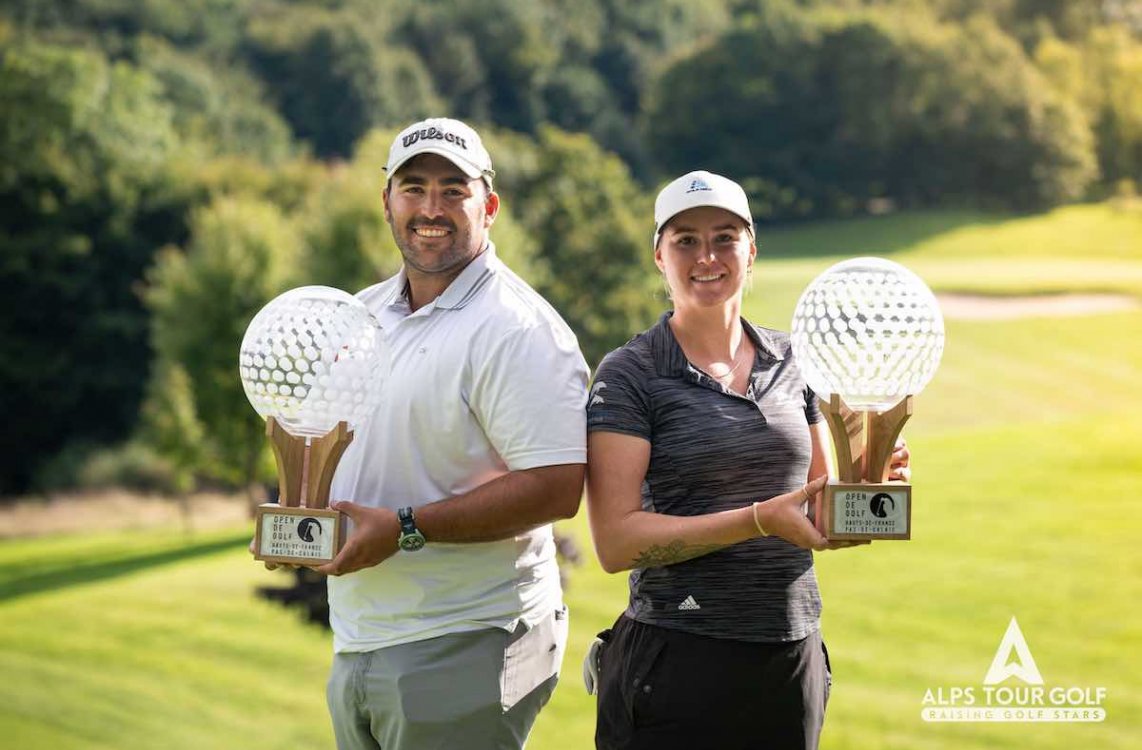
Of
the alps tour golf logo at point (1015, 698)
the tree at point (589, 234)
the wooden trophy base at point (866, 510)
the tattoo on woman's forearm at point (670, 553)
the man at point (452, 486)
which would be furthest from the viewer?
the tree at point (589, 234)

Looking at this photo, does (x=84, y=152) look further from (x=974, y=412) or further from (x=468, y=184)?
(x=468, y=184)

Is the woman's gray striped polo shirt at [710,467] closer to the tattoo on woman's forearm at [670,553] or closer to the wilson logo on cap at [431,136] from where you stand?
the tattoo on woman's forearm at [670,553]

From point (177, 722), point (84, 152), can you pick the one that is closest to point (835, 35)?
point (84, 152)

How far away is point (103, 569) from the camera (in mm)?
21859

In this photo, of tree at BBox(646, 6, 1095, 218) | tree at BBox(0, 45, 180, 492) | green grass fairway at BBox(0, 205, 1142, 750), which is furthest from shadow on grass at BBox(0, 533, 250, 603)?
tree at BBox(646, 6, 1095, 218)

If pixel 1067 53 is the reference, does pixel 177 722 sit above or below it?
below

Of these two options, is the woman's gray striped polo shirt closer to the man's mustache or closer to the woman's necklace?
the woman's necklace

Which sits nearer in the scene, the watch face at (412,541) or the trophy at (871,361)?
the trophy at (871,361)

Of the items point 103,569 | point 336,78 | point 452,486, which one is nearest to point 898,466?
point 452,486

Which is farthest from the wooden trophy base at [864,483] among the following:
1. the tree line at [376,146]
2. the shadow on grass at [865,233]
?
the shadow on grass at [865,233]

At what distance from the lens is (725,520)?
266 cm

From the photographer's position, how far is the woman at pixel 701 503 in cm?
276

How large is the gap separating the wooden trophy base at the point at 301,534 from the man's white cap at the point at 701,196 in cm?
86

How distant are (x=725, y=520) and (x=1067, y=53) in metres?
21.0
